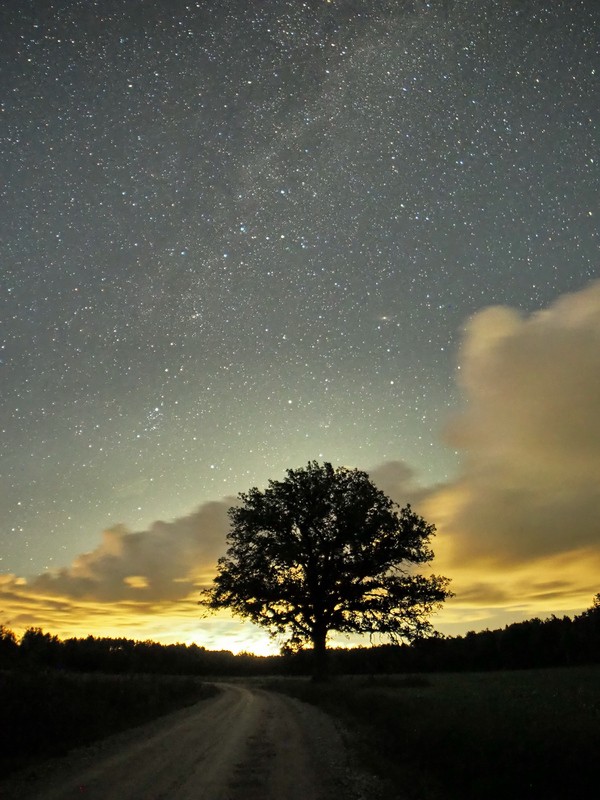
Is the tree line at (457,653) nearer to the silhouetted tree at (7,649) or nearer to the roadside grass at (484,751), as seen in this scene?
the silhouetted tree at (7,649)

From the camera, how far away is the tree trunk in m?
34.1

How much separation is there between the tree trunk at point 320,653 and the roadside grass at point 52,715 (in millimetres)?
13389

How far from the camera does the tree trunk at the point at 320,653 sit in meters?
34.1

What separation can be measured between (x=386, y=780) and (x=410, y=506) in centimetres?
2881

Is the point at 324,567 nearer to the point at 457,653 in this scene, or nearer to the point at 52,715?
the point at 52,715

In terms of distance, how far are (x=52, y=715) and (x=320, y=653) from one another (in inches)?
875

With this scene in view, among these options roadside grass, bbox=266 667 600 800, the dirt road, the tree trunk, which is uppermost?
the tree trunk

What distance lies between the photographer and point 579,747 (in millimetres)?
8797

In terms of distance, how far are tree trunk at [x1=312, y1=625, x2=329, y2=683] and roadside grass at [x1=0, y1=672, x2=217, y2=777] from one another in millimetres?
13389

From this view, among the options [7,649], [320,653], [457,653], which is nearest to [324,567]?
[320,653]

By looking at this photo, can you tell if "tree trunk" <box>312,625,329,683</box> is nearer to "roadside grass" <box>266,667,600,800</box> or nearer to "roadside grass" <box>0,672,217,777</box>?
"roadside grass" <box>0,672,217,777</box>

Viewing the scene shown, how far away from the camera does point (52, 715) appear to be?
52.0 feet

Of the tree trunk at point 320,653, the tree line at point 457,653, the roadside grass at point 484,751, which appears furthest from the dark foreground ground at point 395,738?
the tree line at point 457,653

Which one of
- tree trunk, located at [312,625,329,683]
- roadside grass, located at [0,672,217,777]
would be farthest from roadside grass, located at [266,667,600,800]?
tree trunk, located at [312,625,329,683]
